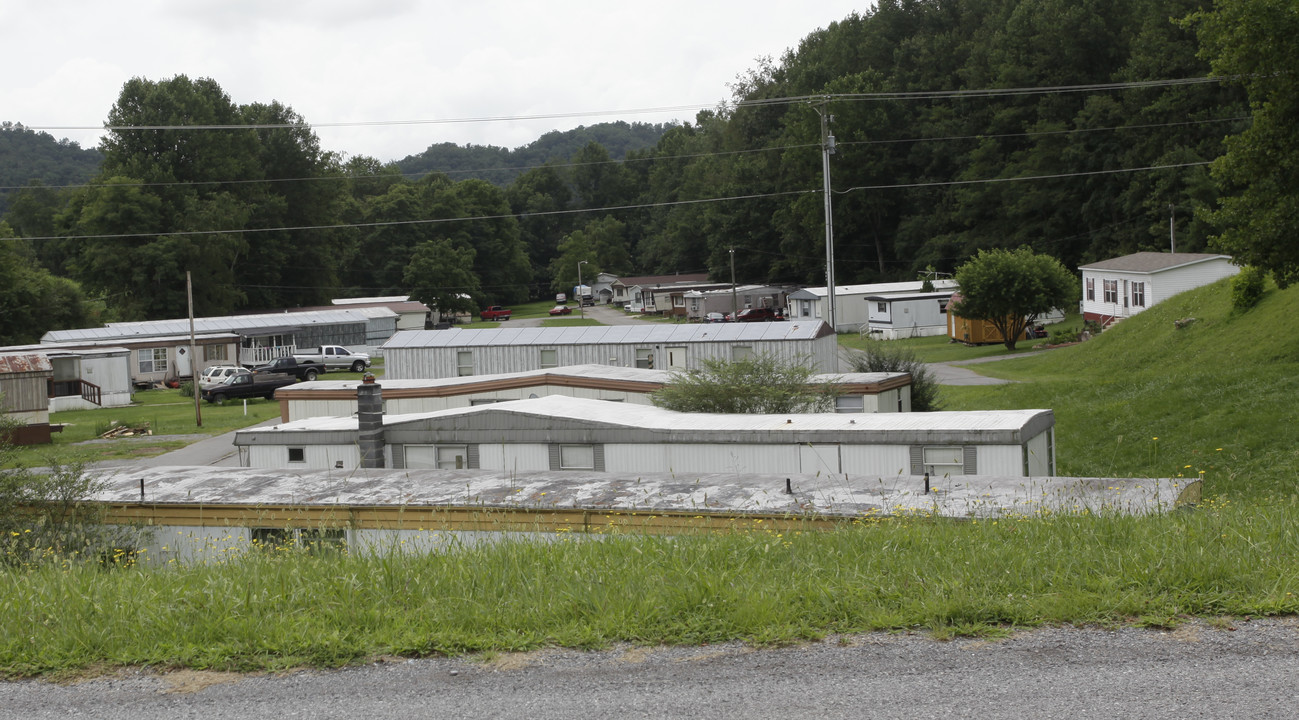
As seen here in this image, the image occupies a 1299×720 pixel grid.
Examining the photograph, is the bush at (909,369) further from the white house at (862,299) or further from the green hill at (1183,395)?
the white house at (862,299)

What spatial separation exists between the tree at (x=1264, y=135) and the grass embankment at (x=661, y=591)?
70.2 ft

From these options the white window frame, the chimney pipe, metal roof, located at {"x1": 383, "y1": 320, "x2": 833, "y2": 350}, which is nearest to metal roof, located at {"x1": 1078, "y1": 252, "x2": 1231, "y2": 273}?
the white window frame

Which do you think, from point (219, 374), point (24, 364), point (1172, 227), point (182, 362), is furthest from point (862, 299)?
point (24, 364)

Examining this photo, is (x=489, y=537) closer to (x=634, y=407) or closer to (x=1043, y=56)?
(x=634, y=407)

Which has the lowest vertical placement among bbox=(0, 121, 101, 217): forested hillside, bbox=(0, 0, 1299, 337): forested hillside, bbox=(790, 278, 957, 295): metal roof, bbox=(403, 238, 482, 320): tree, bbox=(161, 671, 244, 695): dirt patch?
bbox=(161, 671, 244, 695): dirt patch

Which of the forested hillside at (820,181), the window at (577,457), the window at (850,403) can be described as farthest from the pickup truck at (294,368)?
the window at (577,457)

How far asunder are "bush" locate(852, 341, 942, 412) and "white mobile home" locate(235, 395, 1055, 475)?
9.20 m

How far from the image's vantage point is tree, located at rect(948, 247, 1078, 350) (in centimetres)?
4659

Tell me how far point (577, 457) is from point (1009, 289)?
33457mm

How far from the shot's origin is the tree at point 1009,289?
46.6 meters

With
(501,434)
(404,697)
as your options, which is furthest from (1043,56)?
(404,697)

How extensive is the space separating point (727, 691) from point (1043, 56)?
77.0m

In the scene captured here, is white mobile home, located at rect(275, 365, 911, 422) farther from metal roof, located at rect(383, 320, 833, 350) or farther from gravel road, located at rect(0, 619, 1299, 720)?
gravel road, located at rect(0, 619, 1299, 720)

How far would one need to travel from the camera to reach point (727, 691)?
5297 mm
